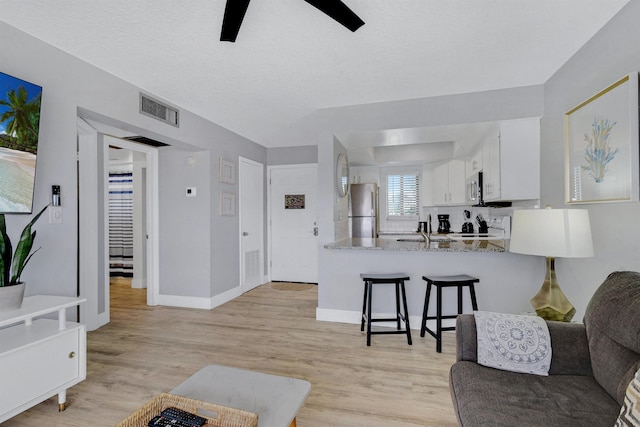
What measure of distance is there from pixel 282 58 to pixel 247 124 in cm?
187

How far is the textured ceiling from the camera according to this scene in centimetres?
187

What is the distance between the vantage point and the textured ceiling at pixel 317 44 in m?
1.87

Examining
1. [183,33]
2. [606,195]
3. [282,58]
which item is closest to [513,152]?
[606,195]

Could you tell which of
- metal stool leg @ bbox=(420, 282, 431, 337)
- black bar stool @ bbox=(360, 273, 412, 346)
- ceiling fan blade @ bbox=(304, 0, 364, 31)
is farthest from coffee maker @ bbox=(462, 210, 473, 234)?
ceiling fan blade @ bbox=(304, 0, 364, 31)

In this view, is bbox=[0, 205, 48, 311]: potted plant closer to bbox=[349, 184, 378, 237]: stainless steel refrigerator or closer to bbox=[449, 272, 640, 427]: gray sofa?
bbox=[449, 272, 640, 427]: gray sofa

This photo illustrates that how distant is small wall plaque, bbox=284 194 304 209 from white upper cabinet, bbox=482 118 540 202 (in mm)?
3098

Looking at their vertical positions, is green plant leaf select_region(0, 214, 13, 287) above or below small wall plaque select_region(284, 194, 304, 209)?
below

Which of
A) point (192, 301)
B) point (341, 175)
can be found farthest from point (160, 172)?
point (341, 175)

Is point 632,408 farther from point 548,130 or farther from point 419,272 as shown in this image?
point 548,130

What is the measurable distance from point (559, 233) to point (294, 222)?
4.15 metres

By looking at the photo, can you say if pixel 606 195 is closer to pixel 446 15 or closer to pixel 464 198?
pixel 446 15

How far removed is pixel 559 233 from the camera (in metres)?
1.79

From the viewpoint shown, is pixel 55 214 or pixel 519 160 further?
pixel 519 160

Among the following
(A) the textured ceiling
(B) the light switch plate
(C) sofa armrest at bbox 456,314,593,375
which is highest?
(A) the textured ceiling
